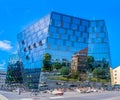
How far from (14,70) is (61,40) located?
89.1 ft

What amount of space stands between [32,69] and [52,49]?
7195mm

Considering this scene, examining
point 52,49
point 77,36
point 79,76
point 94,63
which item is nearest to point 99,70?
point 94,63

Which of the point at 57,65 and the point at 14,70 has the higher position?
the point at 14,70

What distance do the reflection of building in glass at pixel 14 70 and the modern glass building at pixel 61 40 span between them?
6.75 meters

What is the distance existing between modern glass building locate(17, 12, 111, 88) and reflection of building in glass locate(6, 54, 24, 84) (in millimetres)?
6752

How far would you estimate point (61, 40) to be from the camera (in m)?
47.2

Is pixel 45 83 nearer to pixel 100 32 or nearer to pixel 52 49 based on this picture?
pixel 52 49

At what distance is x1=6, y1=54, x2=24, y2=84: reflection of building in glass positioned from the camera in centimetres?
6235

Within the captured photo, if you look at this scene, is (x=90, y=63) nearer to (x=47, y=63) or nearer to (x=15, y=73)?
(x=47, y=63)

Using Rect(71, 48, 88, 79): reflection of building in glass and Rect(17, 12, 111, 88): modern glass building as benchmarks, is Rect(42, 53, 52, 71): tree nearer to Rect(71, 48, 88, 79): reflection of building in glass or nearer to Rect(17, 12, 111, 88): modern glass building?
Rect(17, 12, 111, 88): modern glass building

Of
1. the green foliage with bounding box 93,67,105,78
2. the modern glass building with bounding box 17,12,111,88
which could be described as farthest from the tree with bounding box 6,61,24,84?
the green foliage with bounding box 93,67,105,78

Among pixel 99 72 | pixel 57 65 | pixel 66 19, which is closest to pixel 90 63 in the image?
pixel 99 72

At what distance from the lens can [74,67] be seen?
49.6m

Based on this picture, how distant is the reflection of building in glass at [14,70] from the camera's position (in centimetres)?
6235
